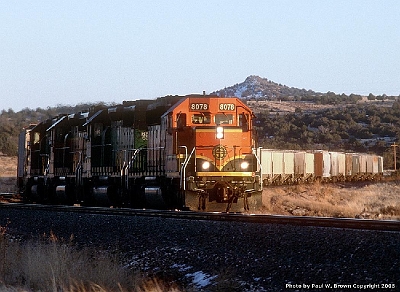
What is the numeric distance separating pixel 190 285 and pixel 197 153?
10245 millimetres

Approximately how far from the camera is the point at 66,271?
984cm

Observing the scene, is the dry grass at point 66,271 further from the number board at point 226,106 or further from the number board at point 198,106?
the number board at point 226,106

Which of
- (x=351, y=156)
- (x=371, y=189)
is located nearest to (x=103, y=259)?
(x=371, y=189)

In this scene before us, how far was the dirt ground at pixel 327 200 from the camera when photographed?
24859 mm

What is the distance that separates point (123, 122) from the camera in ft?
71.7

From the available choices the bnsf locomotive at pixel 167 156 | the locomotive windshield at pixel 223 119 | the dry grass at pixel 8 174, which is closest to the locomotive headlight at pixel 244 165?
the bnsf locomotive at pixel 167 156

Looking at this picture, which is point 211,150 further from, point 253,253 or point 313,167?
point 313,167

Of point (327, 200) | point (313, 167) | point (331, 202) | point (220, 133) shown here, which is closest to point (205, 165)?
point (220, 133)

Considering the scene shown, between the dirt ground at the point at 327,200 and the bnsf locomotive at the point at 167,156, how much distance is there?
494cm

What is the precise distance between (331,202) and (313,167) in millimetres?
15576

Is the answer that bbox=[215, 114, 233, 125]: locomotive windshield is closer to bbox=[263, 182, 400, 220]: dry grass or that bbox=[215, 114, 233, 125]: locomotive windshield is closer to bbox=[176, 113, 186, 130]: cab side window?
bbox=[176, 113, 186, 130]: cab side window

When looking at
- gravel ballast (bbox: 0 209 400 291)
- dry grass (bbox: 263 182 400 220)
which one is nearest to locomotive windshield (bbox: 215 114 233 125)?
dry grass (bbox: 263 182 400 220)

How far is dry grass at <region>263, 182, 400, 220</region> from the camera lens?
24719 mm

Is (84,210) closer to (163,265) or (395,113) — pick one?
(163,265)
